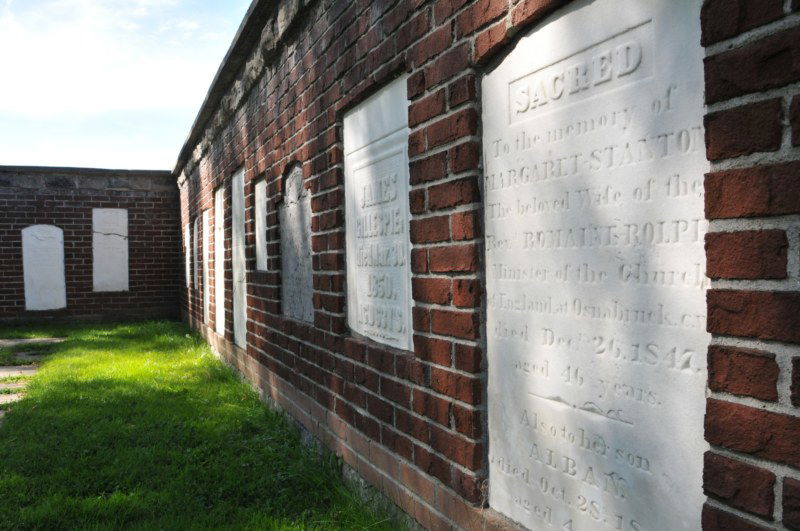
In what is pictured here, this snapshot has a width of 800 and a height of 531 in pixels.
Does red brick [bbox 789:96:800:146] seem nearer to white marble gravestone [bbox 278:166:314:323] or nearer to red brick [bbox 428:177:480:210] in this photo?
red brick [bbox 428:177:480:210]

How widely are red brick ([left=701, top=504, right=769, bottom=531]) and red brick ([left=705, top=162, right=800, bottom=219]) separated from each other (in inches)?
23.8

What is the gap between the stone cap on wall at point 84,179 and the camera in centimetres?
1248

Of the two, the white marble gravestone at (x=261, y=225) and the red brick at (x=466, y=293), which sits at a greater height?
the white marble gravestone at (x=261, y=225)

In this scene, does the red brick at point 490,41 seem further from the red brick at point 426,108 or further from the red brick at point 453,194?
the red brick at point 453,194

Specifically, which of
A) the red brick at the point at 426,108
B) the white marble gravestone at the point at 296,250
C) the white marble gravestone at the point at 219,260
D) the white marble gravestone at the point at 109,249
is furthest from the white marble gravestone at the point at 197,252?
the red brick at the point at 426,108

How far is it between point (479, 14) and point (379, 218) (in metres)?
1.18

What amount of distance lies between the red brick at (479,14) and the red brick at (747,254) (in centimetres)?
106

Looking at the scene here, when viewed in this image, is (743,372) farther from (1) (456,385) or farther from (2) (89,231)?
(2) (89,231)

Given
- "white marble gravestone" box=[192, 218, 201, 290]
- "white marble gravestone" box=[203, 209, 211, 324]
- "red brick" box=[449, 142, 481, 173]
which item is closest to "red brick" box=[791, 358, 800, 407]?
"red brick" box=[449, 142, 481, 173]

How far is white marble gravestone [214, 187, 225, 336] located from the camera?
7.69 m

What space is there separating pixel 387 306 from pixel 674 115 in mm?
1783

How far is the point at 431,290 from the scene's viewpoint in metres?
2.38

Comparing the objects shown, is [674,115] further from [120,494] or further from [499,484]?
[120,494]

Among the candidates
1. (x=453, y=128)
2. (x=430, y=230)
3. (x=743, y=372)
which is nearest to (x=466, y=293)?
(x=430, y=230)
